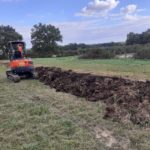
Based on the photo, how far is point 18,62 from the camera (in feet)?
63.5

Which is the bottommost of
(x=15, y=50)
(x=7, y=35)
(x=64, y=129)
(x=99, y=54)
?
(x=99, y=54)

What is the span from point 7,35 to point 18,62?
207 ft

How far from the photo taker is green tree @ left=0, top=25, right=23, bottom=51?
79875mm

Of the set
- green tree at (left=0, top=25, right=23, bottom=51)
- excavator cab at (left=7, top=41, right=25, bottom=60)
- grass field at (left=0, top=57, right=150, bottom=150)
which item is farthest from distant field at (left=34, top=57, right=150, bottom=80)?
green tree at (left=0, top=25, right=23, bottom=51)

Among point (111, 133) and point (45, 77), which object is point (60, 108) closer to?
point (111, 133)

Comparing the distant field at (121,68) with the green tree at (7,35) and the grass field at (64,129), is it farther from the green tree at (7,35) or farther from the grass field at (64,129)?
the green tree at (7,35)

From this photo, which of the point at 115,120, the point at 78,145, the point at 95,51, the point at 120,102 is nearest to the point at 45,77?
the point at 120,102

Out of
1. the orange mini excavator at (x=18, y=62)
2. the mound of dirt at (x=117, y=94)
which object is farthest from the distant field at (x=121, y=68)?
the orange mini excavator at (x=18, y=62)

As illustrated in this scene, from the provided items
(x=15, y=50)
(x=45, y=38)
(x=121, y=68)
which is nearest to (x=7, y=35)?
(x=45, y=38)

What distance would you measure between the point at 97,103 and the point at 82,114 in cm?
165

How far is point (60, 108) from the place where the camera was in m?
10.5

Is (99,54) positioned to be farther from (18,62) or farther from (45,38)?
(45,38)

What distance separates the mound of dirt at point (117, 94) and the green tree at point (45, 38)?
65971 mm

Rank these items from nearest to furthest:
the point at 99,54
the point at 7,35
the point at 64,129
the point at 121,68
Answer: the point at 64,129 → the point at 121,68 → the point at 99,54 → the point at 7,35
